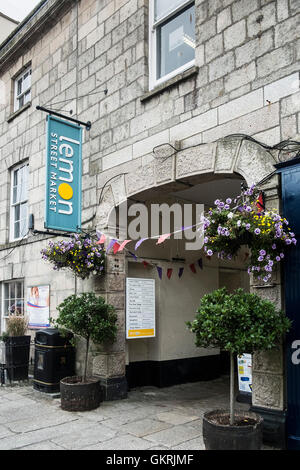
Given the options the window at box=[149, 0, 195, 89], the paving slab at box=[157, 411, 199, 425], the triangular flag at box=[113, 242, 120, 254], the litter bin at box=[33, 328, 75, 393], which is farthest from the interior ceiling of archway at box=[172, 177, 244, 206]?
the paving slab at box=[157, 411, 199, 425]

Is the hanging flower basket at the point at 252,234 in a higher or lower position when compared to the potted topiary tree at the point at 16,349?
higher

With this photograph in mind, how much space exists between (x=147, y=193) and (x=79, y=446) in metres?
3.58

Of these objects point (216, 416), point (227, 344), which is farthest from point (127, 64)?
point (216, 416)

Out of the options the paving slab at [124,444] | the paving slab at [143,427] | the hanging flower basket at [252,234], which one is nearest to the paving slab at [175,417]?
the paving slab at [143,427]

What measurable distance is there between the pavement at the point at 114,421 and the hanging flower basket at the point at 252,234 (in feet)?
6.83

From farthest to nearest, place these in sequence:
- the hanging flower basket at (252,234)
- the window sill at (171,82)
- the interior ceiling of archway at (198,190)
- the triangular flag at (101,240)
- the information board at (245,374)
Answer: the triangular flag at (101,240) → the information board at (245,374) → the interior ceiling of archway at (198,190) → the window sill at (171,82) → the hanging flower basket at (252,234)

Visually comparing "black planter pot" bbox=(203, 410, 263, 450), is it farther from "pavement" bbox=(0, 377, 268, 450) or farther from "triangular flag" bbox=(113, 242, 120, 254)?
"triangular flag" bbox=(113, 242, 120, 254)

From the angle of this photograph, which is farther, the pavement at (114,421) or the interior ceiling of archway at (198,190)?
the interior ceiling of archway at (198,190)

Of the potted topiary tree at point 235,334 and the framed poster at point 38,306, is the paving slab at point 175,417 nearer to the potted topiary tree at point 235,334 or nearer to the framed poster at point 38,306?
the potted topiary tree at point 235,334

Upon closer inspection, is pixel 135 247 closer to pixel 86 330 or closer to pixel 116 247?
pixel 116 247

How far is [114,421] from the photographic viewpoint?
5.65 m

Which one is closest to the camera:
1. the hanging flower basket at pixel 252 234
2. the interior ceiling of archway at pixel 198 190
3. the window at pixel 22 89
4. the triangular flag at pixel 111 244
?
the hanging flower basket at pixel 252 234

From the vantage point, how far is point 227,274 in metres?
10.2

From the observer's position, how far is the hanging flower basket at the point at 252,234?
4273 millimetres
